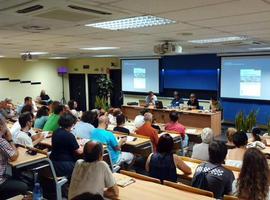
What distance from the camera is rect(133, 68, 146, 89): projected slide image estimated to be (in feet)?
39.2

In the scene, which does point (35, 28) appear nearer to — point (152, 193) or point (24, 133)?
Result: point (24, 133)

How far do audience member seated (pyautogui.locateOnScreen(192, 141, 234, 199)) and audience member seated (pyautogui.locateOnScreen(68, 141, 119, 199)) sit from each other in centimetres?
90

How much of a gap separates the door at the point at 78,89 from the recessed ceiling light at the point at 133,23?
1015 cm

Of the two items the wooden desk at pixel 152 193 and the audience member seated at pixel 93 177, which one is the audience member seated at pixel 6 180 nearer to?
the audience member seated at pixel 93 177

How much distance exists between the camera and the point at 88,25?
12.6ft

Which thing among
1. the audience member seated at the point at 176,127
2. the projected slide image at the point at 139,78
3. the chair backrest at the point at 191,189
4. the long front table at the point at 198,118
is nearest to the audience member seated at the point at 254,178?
the chair backrest at the point at 191,189

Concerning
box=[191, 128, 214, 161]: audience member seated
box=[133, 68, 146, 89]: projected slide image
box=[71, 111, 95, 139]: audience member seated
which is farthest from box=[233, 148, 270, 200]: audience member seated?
box=[133, 68, 146, 89]: projected slide image

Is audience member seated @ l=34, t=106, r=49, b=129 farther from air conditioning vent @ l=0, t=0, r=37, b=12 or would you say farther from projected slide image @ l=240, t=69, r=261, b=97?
projected slide image @ l=240, t=69, r=261, b=97

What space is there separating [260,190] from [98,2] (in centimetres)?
212

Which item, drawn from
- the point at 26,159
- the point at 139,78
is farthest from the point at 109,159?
the point at 139,78

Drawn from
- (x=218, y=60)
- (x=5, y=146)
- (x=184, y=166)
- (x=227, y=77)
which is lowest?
(x=184, y=166)

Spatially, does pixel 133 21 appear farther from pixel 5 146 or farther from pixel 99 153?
pixel 5 146

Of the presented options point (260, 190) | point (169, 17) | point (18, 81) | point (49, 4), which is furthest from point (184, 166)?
point (18, 81)

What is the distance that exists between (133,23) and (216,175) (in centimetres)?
219
